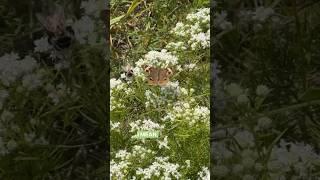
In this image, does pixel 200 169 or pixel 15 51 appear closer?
Result: pixel 200 169

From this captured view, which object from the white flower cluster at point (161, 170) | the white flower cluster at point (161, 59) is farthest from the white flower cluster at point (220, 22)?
the white flower cluster at point (161, 170)

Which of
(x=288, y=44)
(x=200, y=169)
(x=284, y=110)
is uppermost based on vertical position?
(x=288, y=44)

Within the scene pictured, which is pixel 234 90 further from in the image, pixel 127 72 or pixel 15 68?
pixel 15 68

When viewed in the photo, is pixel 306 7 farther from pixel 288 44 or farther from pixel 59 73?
pixel 59 73

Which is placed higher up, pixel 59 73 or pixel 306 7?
pixel 306 7

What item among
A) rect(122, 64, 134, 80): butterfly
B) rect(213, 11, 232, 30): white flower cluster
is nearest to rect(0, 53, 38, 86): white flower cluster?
rect(122, 64, 134, 80): butterfly

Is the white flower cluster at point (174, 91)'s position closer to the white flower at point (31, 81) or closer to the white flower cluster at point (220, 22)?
the white flower cluster at point (220, 22)

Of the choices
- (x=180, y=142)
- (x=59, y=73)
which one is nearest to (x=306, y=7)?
(x=180, y=142)
